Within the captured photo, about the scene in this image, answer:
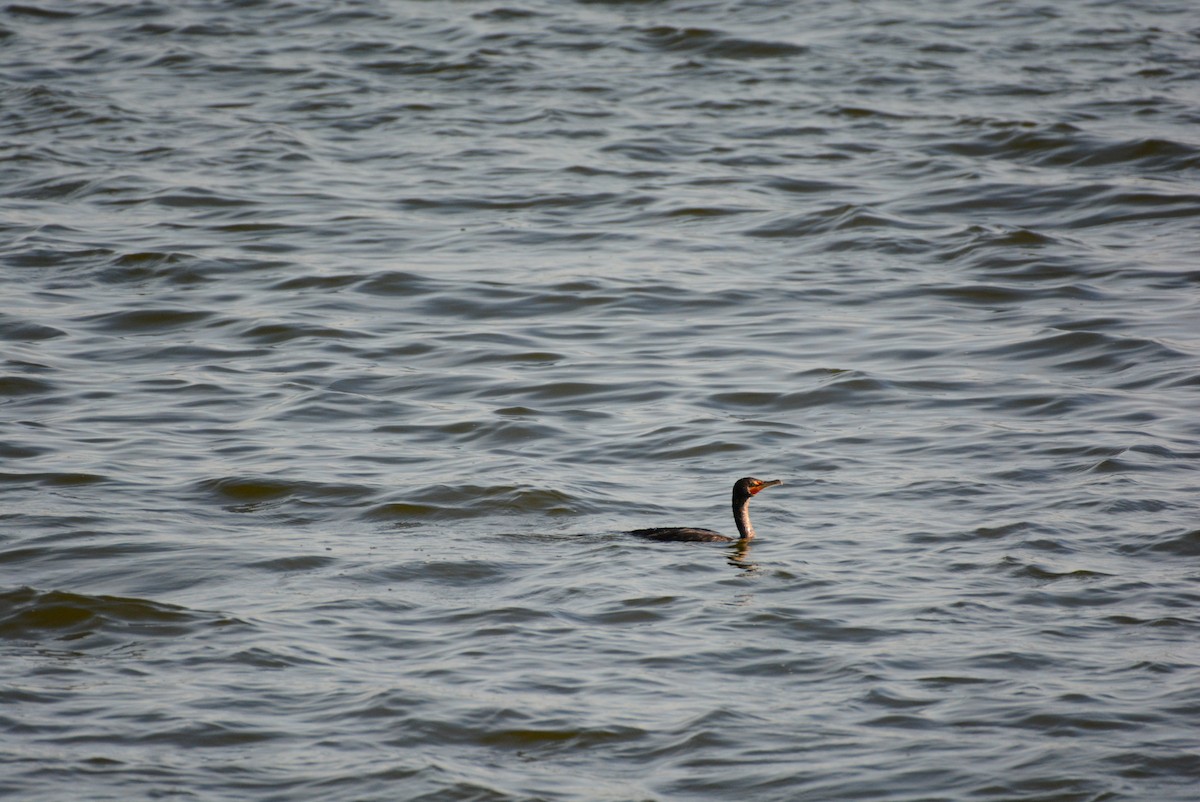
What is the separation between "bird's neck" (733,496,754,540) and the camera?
9.00 metres

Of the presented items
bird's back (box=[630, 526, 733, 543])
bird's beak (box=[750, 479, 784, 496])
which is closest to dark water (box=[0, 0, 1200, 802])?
bird's back (box=[630, 526, 733, 543])

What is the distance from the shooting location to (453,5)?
23.5 meters

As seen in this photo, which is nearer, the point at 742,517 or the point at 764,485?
the point at 742,517

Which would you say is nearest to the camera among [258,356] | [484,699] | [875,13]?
[484,699]

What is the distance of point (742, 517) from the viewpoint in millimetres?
9008

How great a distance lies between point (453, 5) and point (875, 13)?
6236mm

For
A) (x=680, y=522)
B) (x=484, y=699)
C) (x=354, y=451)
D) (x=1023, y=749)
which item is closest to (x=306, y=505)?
(x=354, y=451)

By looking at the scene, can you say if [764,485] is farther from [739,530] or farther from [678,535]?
[678,535]

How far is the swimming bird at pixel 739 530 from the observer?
346 inches

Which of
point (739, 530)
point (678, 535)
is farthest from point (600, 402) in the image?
point (678, 535)

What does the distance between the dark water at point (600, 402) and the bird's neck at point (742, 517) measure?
0.14 m

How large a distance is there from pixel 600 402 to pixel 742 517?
A: 110 inches

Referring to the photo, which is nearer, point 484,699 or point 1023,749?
point 1023,749

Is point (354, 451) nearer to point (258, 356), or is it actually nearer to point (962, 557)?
point (258, 356)
